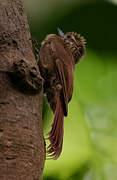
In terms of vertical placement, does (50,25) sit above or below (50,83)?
above

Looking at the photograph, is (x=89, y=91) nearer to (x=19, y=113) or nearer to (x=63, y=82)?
(x=63, y=82)

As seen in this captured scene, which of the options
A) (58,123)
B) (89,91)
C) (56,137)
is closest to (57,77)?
(58,123)

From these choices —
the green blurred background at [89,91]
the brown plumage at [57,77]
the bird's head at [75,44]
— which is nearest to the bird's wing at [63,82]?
the brown plumage at [57,77]

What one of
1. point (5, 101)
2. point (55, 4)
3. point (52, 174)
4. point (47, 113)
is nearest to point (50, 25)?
point (55, 4)

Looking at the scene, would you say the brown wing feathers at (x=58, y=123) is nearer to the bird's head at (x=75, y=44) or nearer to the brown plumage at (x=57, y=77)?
the brown plumage at (x=57, y=77)

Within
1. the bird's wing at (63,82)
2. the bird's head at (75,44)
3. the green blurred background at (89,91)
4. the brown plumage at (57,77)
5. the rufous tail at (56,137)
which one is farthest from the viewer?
the green blurred background at (89,91)

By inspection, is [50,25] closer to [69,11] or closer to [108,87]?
[69,11]
